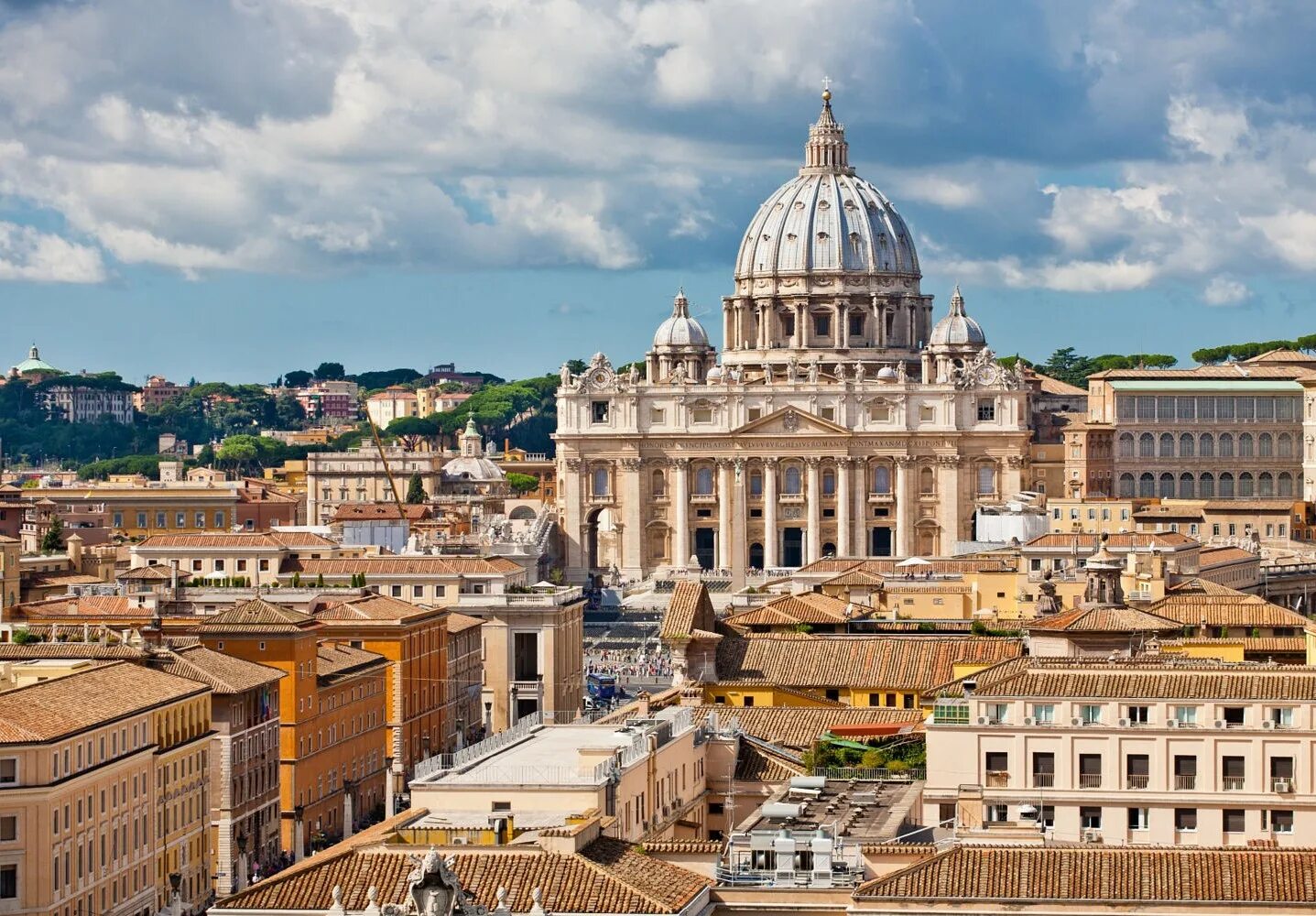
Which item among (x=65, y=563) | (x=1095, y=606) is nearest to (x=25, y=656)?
(x=1095, y=606)

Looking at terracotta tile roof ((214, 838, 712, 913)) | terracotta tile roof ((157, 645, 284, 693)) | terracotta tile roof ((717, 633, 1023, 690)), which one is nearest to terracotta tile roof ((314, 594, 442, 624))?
terracotta tile roof ((157, 645, 284, 693))

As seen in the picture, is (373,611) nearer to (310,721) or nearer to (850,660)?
(310,721)

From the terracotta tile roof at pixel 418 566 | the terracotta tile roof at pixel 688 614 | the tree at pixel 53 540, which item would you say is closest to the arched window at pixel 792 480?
the tree at pixel 53 540

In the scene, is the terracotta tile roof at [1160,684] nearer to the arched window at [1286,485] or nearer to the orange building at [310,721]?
the orange building at [310,721]

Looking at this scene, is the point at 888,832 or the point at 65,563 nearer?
the point at 888,832

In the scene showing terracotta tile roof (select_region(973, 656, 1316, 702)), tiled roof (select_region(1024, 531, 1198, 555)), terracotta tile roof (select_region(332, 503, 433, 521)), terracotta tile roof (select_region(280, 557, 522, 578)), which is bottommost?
terracotta tile roof (select_region(973, 656, 1316, 702))

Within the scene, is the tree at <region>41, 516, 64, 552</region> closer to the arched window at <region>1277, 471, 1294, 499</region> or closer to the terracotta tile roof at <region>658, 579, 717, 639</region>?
the terracotta tile roof at <region>658, 579, 717, 639</region>

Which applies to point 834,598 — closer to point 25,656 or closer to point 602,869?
point 25,656
